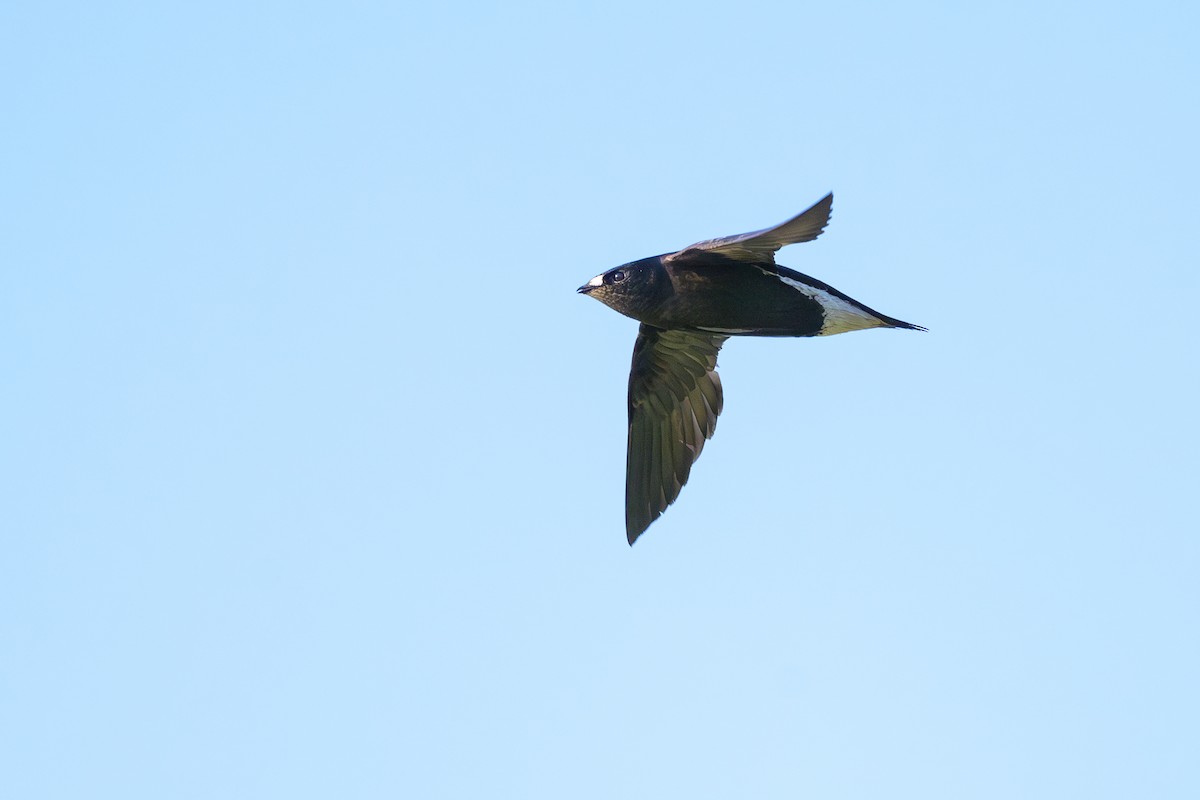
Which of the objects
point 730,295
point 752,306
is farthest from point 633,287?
point 752,306

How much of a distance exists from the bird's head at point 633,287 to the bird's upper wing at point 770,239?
0.16 m

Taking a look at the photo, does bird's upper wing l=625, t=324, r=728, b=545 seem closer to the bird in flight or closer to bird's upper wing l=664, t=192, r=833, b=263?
the bird in flight

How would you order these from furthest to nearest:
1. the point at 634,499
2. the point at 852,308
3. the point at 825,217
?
the point at 634,499 < the point at 852,308 < the point at 825,217

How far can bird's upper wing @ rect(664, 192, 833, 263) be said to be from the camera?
8.25 meters

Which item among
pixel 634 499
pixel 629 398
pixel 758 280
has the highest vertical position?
pixel 758 280

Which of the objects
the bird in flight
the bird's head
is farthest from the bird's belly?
the bird's head

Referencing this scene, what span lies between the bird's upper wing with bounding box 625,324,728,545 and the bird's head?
4.03ft

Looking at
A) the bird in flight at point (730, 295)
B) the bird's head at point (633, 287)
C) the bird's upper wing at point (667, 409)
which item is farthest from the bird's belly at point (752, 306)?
the bird's upper wing at point (667, 409)

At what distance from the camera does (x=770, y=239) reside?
29.3 ft

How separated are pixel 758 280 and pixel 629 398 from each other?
7.11ft

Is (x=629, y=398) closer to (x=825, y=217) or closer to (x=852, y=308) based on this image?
(x=852, y=308)

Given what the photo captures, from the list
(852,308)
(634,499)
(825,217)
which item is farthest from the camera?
(634,499)

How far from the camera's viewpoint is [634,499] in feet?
37.7

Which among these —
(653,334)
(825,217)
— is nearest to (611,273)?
(653,334)
